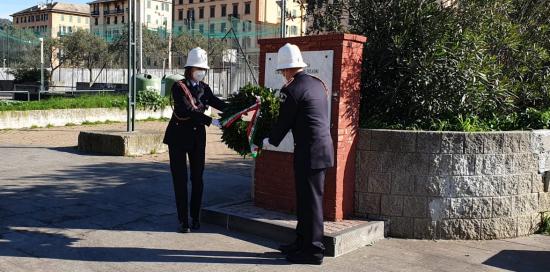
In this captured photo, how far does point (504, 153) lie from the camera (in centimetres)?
598

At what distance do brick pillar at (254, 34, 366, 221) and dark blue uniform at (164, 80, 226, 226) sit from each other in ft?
2.73

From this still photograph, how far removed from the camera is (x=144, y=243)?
5.48m

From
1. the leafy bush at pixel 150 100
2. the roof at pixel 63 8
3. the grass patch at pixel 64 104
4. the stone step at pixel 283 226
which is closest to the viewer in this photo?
the stone step at pixel 283 226

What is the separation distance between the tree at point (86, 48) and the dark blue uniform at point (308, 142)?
144 feet

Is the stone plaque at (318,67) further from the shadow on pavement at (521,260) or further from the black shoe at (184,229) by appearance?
the shadow on pavement at (521,260)

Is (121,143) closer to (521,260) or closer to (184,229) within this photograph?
(184,229)

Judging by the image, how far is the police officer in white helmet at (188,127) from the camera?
5785mm

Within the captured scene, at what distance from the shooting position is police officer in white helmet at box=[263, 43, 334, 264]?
5008 millimetres

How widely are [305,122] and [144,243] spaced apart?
1.96m

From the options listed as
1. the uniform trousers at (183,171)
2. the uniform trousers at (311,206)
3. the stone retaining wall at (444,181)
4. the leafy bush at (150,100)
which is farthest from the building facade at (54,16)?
the uniform trousers at (311,206)

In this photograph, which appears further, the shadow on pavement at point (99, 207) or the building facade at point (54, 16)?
the building facade at point (54, 16)

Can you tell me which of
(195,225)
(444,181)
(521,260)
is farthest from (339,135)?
(521,260)

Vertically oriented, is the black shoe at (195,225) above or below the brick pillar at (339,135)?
below

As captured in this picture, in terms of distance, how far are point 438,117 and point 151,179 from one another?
14.2ft
